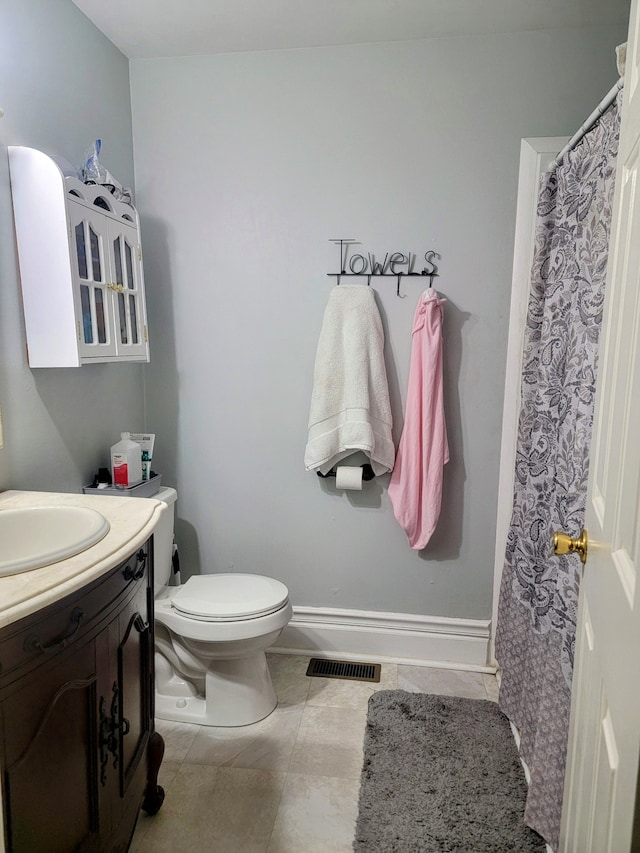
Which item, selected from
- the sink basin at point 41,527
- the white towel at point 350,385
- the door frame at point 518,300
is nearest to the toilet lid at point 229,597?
the white towel at point 350,385

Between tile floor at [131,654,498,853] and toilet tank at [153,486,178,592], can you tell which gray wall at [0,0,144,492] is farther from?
tile floor at [131,654,498,853]

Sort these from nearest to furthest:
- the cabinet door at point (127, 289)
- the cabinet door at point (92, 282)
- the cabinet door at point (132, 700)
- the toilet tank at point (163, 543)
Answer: the cabinet door at point (132, 700)
the cabinet door at point (92, 282)
the cabinet door at point (127, 289)
the toilet tank at point (163, 543)

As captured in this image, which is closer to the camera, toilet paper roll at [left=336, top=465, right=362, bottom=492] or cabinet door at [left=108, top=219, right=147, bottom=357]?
cabinet door at [left=108, top=219, right=147, bottom=357]

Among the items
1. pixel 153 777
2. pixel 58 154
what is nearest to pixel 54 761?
pixel 153 777

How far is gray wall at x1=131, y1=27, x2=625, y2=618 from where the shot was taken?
6.73ft

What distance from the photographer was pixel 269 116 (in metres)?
2.16

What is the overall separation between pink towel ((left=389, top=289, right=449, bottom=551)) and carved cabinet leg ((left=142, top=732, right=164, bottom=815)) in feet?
3.86

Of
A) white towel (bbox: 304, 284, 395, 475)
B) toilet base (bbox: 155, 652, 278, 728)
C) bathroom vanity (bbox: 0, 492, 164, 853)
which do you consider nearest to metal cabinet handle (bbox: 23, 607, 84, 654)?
bathroom vanity (bbox: 0, 492, 164, 853)

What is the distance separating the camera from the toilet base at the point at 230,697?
1.98 meters

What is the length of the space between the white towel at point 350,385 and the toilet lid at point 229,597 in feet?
1.68

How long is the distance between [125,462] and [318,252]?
1.10 meters

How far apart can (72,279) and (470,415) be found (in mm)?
1511

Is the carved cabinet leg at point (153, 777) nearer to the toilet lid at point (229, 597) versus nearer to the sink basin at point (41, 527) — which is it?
the toilet lid at point (229, 597)

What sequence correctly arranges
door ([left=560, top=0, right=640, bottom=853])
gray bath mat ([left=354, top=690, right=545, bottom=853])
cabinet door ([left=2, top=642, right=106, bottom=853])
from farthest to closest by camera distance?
gray bath mat ([left=354, top=690, right=545, bottom=853]) → cabinet door ([left=2, top=642, right=106, bottom=853]) → door ([left=560, top=0, right=640, bottom=853])
